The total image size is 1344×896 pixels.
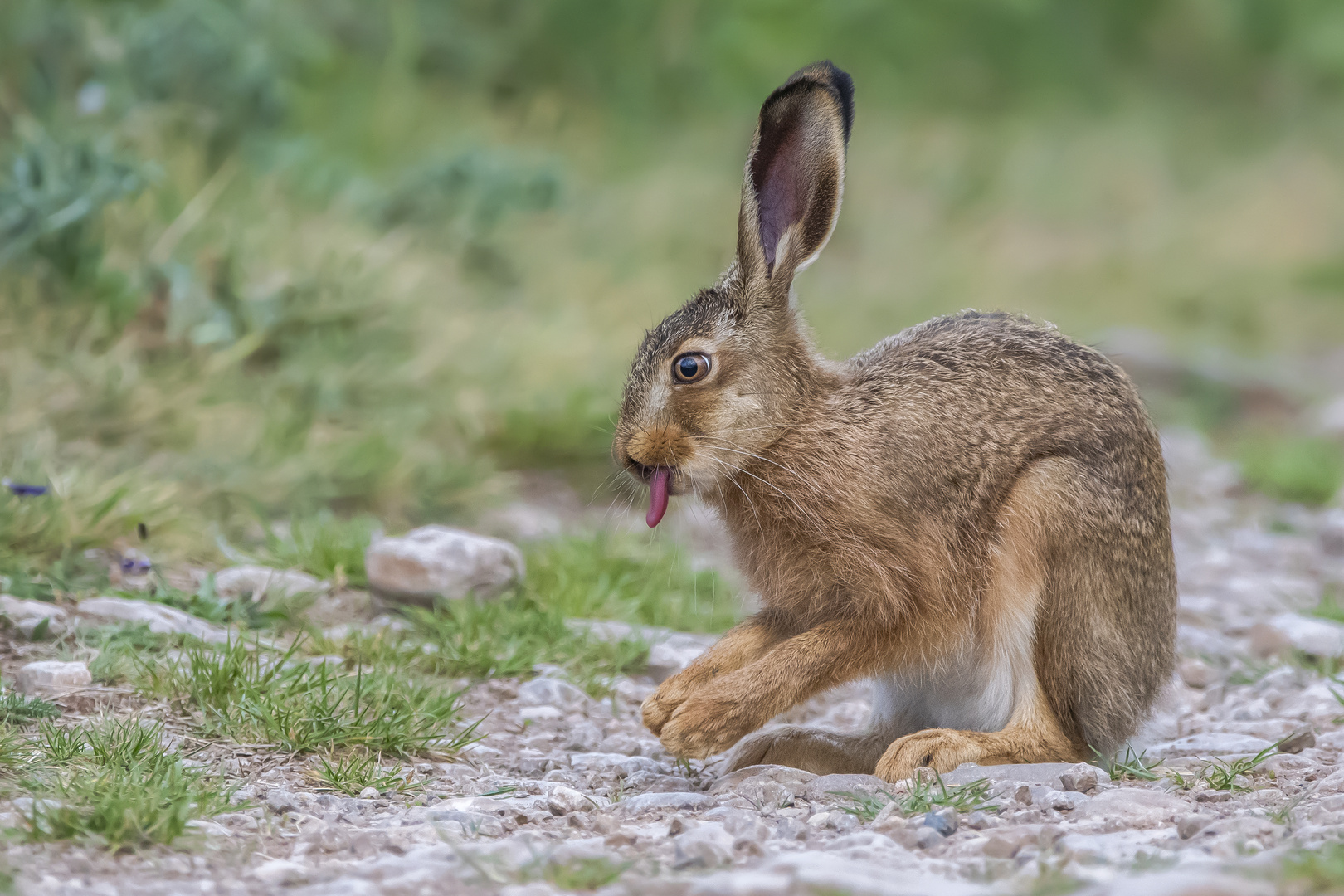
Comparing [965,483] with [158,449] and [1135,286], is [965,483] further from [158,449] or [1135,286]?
[1135,286]

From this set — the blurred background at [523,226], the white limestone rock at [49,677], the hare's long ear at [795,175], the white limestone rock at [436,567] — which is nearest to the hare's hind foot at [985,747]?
the hare's long ear at [795,175]

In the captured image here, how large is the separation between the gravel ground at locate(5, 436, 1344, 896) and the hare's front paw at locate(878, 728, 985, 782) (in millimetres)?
83

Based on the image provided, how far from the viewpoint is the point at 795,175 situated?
13.7 feet

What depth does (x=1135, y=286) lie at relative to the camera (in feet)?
47.1

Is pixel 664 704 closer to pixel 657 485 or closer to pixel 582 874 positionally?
pixel 657 485

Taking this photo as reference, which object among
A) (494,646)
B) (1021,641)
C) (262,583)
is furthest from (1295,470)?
(262,583)

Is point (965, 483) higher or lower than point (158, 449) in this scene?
higher

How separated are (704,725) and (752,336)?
3.84 feet

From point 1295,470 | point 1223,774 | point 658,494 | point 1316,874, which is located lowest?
point 1316,874

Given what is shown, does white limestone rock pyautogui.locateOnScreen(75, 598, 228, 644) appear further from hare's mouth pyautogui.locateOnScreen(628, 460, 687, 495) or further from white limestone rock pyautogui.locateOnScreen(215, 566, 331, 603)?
hare's mouth pyautogui.locateOnScreen(628, 460, 687, 495)

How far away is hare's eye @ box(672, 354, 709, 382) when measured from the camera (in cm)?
404

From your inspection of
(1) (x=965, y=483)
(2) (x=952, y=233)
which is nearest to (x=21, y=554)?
(1) (x=965, y=483)

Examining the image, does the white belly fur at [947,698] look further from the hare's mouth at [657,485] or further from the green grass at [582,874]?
the green grass at [582,874]

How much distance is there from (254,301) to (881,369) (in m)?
3.81
